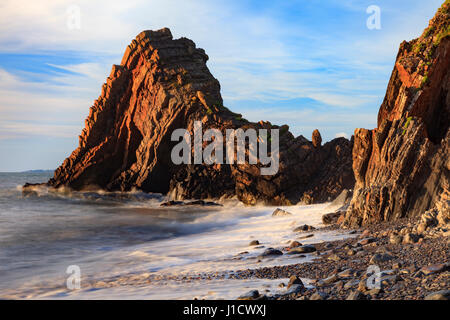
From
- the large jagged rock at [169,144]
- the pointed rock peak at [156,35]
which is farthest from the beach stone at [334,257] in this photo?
the pointed rock peak at [156,35]

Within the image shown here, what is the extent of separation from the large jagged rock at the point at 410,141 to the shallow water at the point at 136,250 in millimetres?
2633

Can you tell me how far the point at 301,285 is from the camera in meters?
7.76

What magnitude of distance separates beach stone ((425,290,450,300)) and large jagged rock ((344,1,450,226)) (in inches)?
359

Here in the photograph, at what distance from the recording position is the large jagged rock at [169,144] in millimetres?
36031

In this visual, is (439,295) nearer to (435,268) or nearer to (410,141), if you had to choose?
(435,268)

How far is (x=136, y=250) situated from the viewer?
17.7m

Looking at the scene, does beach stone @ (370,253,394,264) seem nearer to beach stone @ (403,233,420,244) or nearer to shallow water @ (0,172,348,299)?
beach stone @ (403,233,420,244)

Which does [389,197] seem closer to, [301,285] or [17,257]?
[301,285]

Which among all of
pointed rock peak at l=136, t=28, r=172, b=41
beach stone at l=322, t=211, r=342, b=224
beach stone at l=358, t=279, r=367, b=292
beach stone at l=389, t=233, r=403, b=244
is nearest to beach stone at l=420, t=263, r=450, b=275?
beach stone at l=358, t=279, r=367, b=292

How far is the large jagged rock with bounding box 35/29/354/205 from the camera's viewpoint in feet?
118

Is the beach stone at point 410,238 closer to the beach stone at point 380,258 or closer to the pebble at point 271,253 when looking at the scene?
the beach stone at point 380,258

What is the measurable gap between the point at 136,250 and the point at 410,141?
12085mm

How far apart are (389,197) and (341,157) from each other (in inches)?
854
